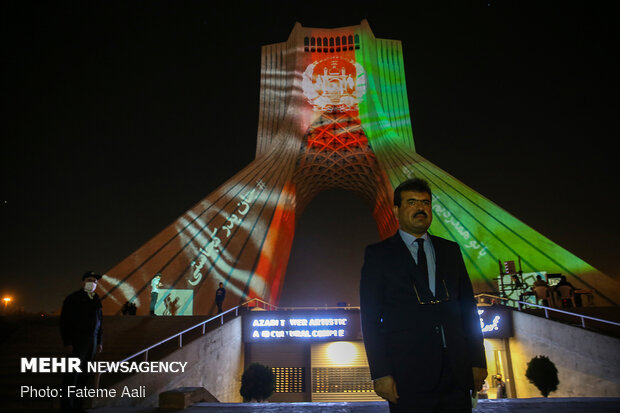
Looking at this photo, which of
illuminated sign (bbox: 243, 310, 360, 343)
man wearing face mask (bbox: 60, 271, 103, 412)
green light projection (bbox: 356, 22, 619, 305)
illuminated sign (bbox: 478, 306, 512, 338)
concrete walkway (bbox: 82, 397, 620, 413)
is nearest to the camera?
concrete walkway (bbox: 82, 397, 620, 413)

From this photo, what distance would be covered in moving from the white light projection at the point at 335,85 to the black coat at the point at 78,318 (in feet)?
53.2

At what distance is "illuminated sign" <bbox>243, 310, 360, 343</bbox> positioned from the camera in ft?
27.8

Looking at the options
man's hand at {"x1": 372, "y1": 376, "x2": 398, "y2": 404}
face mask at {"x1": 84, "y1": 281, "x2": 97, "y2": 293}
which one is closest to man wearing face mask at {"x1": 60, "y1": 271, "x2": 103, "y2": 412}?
face mask at {"x1": 84, "y1": 281, "x2": 97, "y2": 293}

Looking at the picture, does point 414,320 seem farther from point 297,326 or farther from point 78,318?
point 297,326

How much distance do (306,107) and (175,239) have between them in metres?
9.68

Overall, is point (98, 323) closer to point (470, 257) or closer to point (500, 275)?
point (500, 275)

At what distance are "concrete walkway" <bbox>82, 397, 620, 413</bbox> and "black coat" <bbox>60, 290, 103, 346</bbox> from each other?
0.62 metres

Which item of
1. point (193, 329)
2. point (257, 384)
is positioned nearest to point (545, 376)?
point (257, 384)

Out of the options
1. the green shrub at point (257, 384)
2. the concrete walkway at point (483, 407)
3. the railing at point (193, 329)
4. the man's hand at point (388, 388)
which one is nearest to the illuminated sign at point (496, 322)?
the green shrub at point (257, 384)

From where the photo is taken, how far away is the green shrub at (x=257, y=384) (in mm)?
6176

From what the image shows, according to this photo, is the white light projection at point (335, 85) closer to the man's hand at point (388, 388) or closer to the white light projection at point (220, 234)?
the white light projection at point (220, 234)

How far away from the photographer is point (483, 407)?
283 cm

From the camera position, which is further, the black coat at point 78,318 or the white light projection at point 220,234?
the white light projection at point 220,234

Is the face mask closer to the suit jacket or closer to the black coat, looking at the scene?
the black coat
